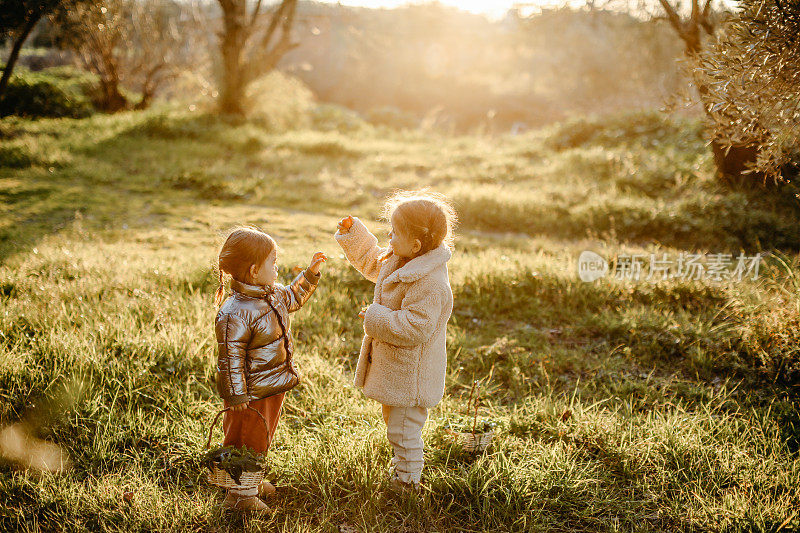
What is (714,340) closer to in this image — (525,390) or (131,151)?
(525,390)

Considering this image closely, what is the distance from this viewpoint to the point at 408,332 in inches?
100

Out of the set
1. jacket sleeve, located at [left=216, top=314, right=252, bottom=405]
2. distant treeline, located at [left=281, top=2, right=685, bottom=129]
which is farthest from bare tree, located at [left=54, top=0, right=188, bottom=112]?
jacket sleeve, located at [left=216, top=314, right=252, bottom=405]

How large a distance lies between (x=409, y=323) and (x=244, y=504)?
1.33 metres

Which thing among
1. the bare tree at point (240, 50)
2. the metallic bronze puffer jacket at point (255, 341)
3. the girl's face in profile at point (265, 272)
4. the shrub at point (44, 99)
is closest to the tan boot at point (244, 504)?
the metallic bronze puffer jacket at point (255, 341)

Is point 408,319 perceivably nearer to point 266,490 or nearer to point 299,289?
point 299,289

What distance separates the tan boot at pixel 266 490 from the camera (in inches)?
117

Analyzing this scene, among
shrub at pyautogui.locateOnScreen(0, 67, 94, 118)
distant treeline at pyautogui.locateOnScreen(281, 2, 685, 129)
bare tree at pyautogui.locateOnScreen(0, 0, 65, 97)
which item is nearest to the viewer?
bare tree at pyautogui.locateOnScreen(0, 0, 65, 97)

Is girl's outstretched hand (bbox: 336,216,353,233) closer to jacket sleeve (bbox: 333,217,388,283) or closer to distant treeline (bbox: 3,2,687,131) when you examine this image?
jacket sleeve (bbox: 333,217,388,283)

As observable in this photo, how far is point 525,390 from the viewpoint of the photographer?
432 centimetres

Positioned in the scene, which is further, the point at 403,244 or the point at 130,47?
the point at 130,47

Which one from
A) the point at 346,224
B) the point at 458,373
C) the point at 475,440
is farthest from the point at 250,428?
the point at 458,373

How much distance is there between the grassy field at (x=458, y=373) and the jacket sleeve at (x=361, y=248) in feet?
3.57

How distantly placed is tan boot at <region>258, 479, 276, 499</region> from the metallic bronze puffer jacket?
1.96ft

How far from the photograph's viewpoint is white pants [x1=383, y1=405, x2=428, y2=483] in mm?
2828
